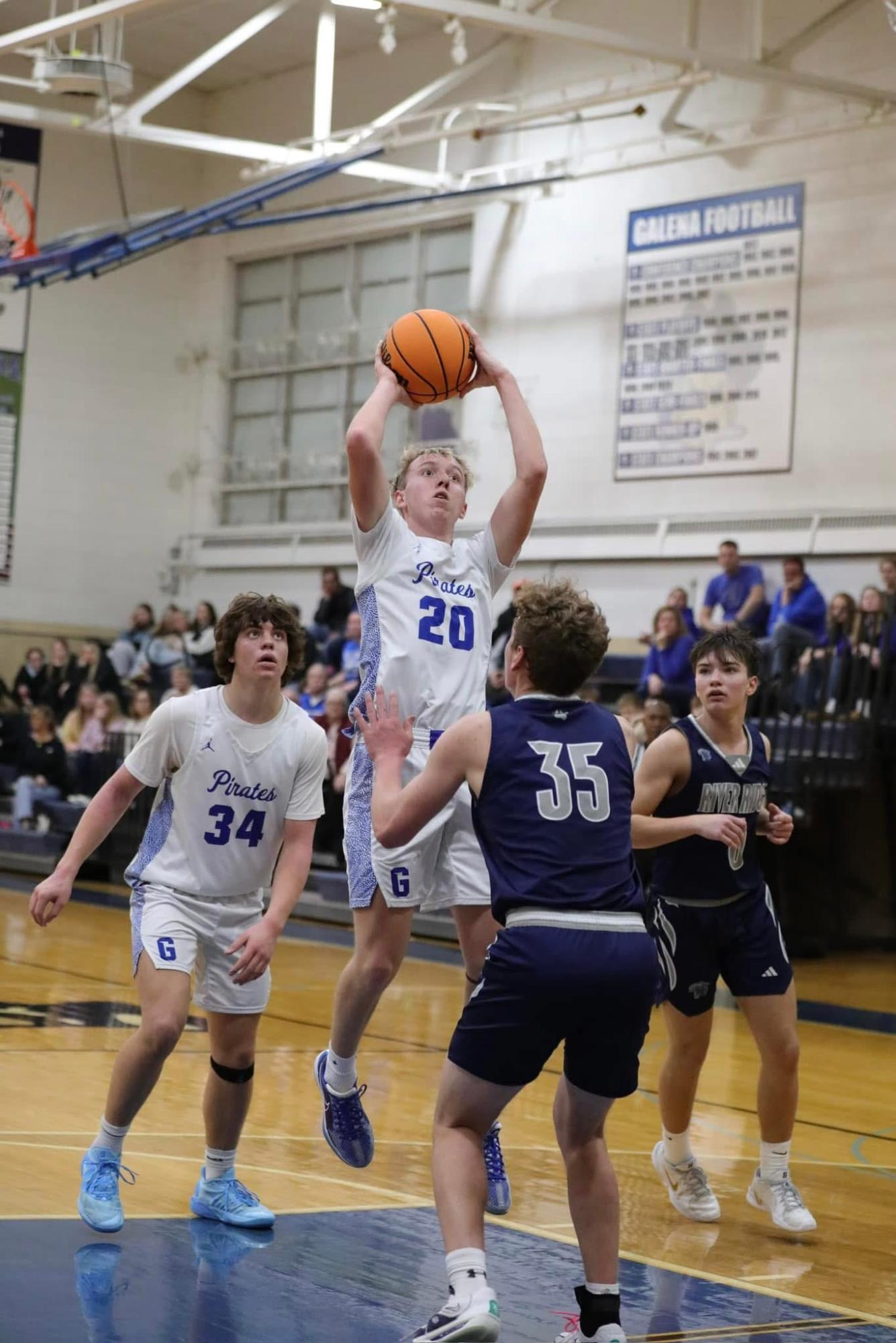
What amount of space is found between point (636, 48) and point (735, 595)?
4183 millimetres

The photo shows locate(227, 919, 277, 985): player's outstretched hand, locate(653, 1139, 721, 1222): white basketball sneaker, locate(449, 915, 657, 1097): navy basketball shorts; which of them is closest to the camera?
locate(449, 915, 657, 1097): navy basketball shorts

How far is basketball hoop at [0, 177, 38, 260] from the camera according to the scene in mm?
15695

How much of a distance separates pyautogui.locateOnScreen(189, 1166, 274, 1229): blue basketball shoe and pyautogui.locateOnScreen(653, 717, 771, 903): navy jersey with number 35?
1.43 m

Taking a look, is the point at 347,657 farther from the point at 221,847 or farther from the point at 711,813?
the point at 221,847

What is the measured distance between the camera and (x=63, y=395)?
20156 mm

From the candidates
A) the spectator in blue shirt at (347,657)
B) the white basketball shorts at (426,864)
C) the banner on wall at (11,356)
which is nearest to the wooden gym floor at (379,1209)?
the white basketball shorts at (426,864)

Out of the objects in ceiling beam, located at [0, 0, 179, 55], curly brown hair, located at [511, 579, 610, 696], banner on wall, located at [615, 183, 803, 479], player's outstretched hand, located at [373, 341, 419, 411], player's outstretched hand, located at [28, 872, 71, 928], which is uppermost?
ceiling beam, located at [0, 0, 179, 55]

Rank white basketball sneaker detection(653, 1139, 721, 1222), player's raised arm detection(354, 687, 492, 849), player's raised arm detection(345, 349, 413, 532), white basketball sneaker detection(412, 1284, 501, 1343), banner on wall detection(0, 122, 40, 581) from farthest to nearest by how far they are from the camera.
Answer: banner on wall detection(0, 122, 40, 581), white basketball sneaker detection(653, 1139, 721, 1222), player's raised arm detection(345, 349, 413, 532), player's raised arm detection(354, 687, 492, 849), white basketball sneaker detection(412, 1284, 501, 1343)

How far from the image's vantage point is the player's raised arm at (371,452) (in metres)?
4.41

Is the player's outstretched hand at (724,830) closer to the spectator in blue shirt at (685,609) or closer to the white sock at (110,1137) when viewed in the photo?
the white sock at (110,1137)

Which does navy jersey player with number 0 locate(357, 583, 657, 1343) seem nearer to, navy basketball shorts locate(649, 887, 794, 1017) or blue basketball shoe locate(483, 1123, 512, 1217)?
blue basketball shoe locate(483, 1123, 512, 1217)

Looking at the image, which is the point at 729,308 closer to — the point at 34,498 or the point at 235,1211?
the point at 34,498

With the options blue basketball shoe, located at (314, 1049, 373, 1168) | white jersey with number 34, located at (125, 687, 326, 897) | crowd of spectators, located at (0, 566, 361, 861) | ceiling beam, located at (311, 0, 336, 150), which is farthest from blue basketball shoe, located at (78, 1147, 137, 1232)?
ceiling beam, located at (311, 0, 336, 150)

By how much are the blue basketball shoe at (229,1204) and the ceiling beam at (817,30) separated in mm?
12016
